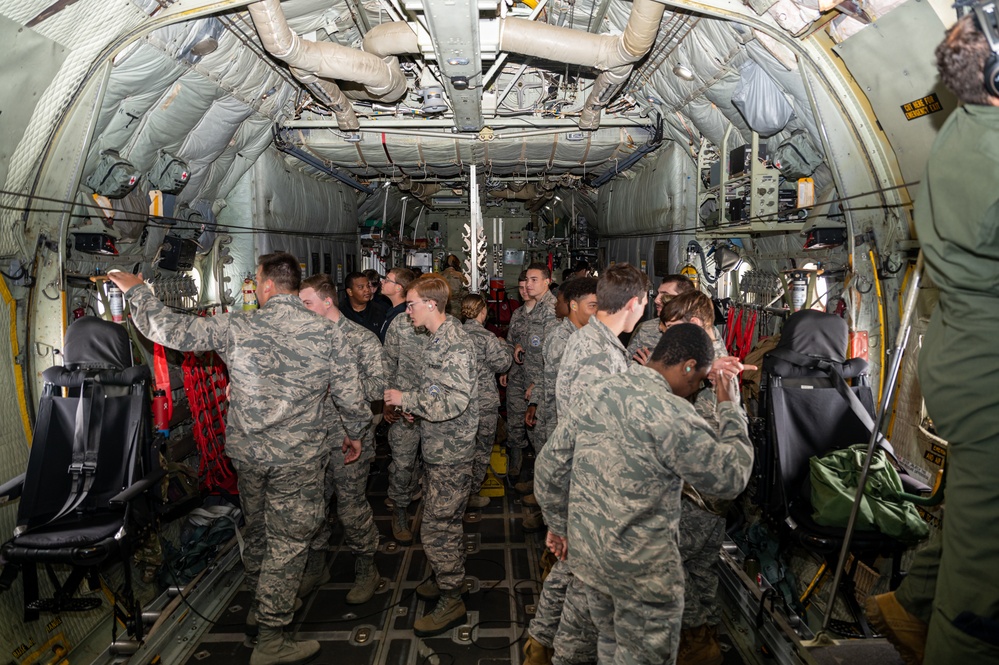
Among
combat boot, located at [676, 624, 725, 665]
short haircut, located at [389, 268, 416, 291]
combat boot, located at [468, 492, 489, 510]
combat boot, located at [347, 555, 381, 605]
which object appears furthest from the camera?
short haircut, located at [389, 268, 416, 291]

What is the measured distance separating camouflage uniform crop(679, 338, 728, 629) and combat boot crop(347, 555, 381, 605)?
90.6 inches

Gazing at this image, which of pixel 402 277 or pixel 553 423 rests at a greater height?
pixel 402 277

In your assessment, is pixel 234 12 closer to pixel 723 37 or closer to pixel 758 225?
pixel 723 37

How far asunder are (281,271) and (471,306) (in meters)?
2.36

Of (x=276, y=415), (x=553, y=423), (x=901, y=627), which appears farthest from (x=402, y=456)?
(x=901, y=627)

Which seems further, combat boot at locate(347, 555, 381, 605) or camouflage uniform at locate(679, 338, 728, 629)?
combat boot at locate(347, 555, 381, 605)

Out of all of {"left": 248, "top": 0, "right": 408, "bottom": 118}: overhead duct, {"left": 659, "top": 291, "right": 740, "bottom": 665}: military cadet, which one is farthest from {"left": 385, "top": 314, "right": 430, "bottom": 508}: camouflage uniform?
{"left": 659, "top": 291, "right": 740, "bottom": 665}: military cadet

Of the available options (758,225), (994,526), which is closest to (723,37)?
(758,225)

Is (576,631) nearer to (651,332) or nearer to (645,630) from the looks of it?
(645,630)

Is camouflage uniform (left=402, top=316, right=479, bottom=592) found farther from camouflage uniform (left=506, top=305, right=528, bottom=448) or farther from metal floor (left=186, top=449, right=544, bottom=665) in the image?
camouflage uniform (left=506, top=305, right=528, bottom=448)

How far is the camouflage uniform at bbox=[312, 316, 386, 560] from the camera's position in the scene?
449cm

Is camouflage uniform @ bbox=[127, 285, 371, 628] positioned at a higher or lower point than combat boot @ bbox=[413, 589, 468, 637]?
higher

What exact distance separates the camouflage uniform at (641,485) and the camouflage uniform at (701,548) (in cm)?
100

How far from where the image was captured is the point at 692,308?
12.5 feet
